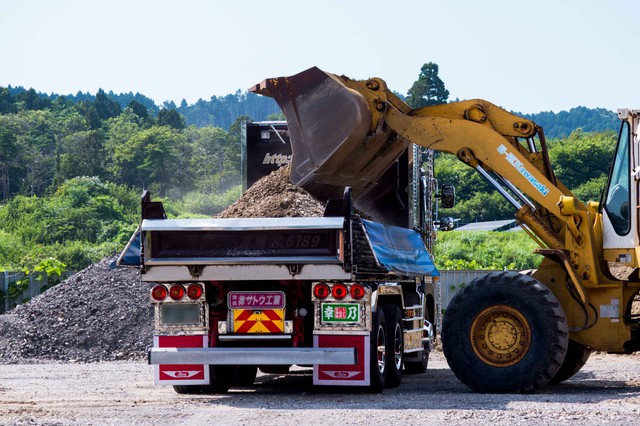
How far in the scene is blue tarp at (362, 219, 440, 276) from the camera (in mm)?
13156

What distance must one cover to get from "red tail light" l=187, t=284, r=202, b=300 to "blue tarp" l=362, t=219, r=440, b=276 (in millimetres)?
2034

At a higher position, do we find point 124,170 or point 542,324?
point 124,170

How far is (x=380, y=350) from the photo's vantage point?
1352 centimetres

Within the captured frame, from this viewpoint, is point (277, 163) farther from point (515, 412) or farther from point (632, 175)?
point (515, 412)

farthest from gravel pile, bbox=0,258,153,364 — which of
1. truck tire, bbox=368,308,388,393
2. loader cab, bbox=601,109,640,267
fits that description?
loader cab, bbox=601,109,640,267

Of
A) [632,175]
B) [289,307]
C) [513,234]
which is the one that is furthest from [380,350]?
[513,234]

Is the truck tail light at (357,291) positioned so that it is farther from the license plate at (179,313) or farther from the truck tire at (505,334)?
the license plate at (179,313)

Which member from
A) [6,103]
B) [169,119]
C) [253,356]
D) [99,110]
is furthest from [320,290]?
[6,103]

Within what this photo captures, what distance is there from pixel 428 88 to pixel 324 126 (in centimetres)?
10908

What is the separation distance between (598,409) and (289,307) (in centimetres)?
372

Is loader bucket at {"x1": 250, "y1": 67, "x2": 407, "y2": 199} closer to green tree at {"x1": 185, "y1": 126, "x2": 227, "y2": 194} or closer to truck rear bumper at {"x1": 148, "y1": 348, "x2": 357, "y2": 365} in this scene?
truck rear bumper at {"x1": 148, "y1": 348, "x2": 357, "y2": 365}

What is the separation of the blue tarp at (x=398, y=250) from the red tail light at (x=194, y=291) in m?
2.03

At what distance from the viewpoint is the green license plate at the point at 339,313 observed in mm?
12758

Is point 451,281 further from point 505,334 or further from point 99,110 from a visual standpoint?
point 99,110
